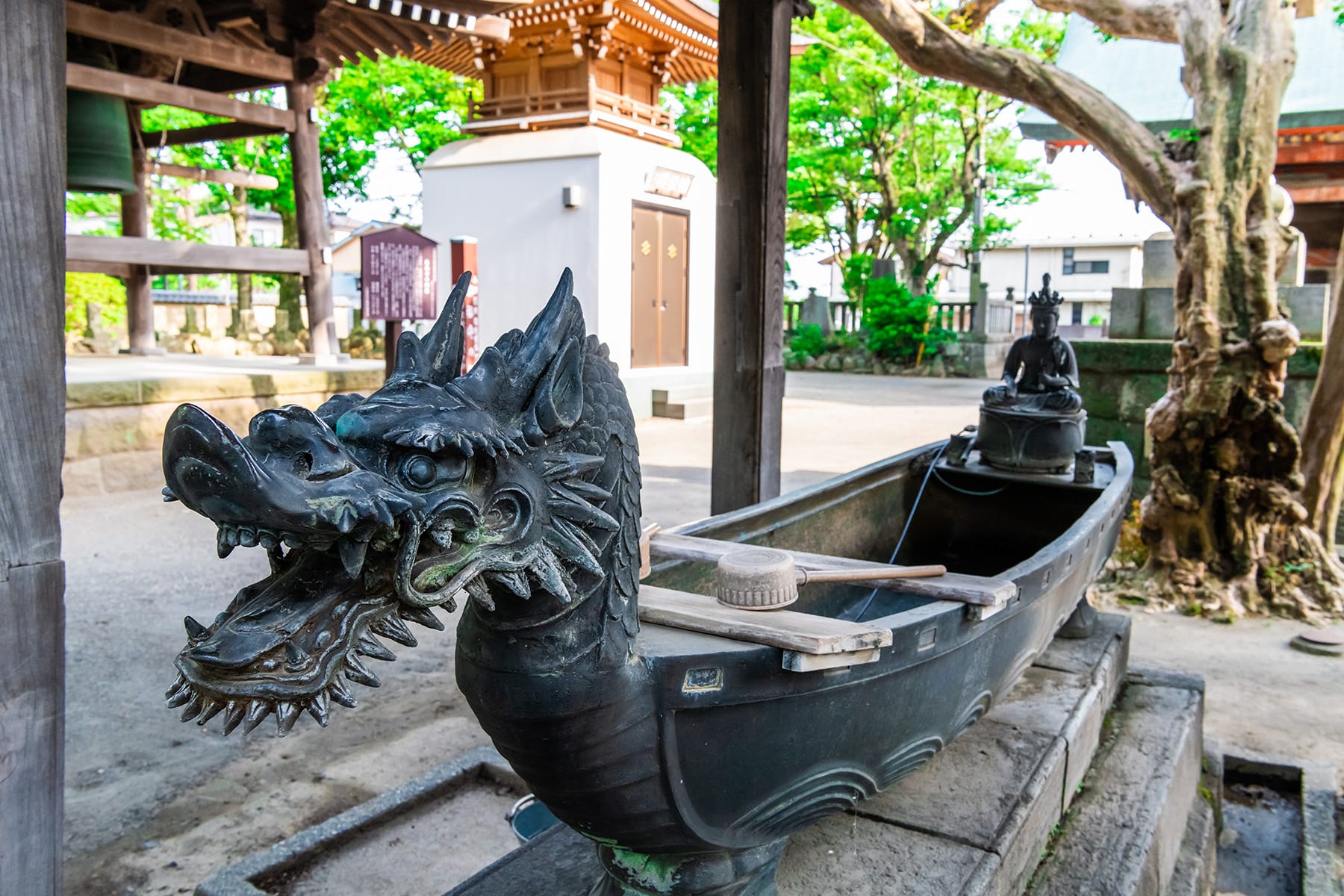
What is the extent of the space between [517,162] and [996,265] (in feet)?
113

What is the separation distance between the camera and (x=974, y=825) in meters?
2.37

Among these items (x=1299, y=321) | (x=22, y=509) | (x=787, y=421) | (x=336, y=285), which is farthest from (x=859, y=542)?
(x=336, y=285)

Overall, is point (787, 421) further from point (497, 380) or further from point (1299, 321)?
point (497, 380)

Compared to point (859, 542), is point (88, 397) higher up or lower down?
higher up

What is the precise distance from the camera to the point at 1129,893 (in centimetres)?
247

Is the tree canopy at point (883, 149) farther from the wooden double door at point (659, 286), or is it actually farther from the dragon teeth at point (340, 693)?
the dragon teeth at point (340, 693)

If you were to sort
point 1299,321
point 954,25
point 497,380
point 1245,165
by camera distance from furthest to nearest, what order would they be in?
point 1299,321
point 954,25
point 1245,165
point 497,380

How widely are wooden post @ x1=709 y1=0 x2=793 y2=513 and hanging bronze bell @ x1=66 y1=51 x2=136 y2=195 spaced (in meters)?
5.09

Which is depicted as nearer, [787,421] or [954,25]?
[954,25]

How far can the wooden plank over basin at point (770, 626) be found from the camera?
1694mm

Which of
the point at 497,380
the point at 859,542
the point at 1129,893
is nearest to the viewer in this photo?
the point at 497,380

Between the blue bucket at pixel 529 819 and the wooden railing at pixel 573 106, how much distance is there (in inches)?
425

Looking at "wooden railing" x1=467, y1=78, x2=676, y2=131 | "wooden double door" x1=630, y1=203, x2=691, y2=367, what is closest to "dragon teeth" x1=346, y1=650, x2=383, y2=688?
"wooden double door" x1=630, y1=203, x2=691, y2=367

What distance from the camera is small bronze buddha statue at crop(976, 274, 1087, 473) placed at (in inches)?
173
